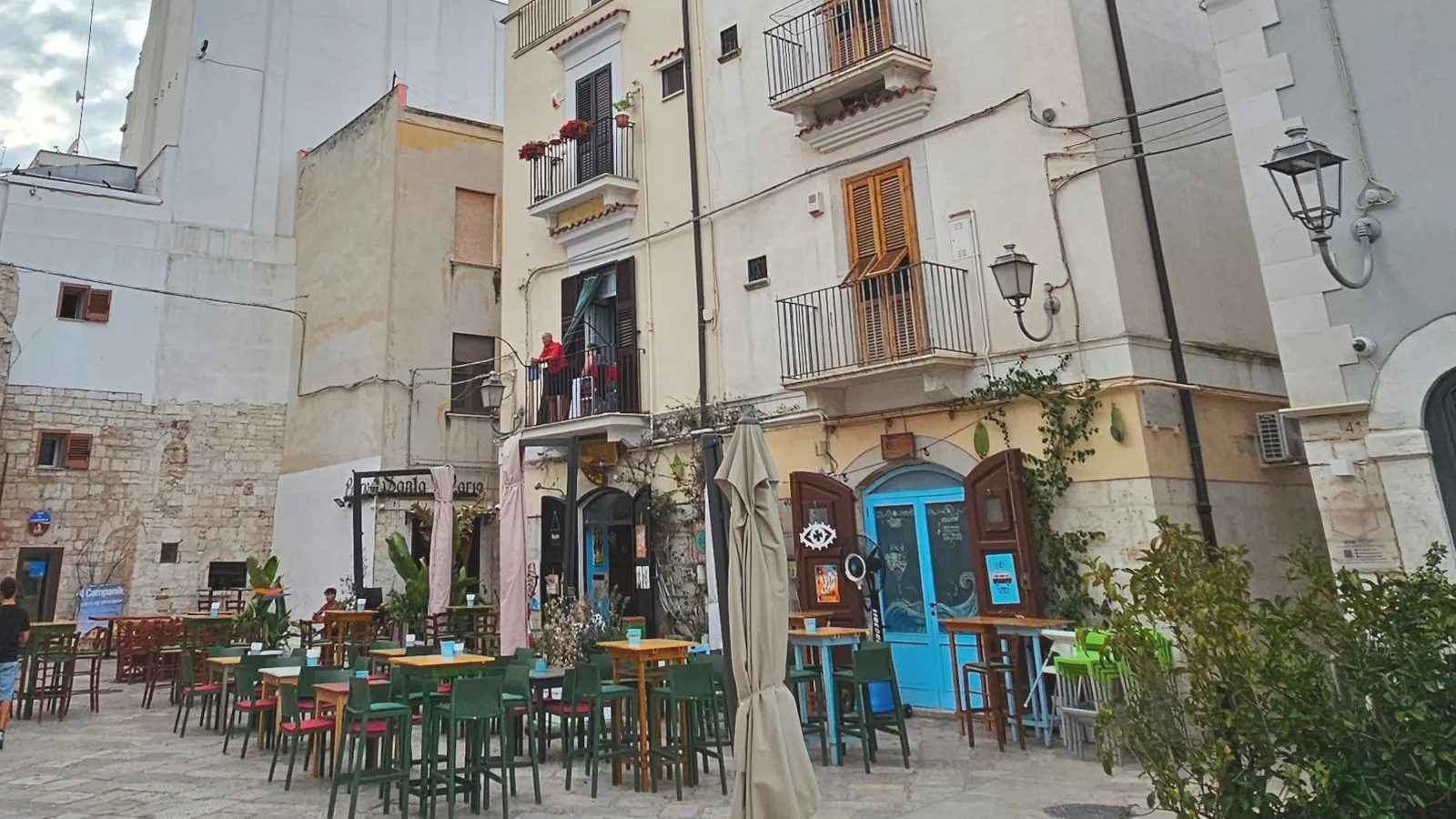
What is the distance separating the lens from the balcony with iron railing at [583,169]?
13977mm

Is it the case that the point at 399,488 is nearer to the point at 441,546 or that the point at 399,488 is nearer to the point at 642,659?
the point at 441,546

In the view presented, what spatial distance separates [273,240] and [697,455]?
14.1 meters

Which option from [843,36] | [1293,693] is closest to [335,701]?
[1293,693]

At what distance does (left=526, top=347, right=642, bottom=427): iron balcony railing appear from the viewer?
44.6 feet

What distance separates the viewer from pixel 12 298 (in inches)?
706

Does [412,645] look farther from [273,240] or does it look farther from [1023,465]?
[273,240]

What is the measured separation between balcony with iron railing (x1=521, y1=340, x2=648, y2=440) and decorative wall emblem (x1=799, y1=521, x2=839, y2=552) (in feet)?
11.5

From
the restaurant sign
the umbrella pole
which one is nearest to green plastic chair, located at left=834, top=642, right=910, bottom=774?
the umbrella pole

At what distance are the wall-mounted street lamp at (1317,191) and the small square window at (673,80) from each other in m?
8.87

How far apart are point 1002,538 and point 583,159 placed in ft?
30.6

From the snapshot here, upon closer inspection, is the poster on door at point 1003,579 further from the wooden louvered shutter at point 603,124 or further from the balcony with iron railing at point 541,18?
the balcony with iron railing at point 541,18

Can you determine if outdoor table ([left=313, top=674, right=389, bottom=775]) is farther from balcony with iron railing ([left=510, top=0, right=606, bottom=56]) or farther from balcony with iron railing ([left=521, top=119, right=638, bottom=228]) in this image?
balcony with iron railing ([left=510, top=0, right=606, bottom=56])

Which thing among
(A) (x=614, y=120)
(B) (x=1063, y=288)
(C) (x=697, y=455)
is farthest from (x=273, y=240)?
(B) (x=1063, y=288)

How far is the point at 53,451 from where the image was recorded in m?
18.1
